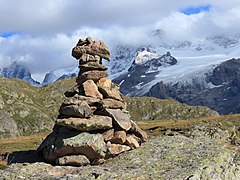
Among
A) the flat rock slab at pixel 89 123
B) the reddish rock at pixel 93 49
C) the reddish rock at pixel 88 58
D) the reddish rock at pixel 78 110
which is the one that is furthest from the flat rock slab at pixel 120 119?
the reddish rock at pixel 93 49

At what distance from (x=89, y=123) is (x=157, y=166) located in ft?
20.0

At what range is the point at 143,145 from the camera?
103 feet

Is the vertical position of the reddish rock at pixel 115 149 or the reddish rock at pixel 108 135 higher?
the reddish rock at pixel 108 135

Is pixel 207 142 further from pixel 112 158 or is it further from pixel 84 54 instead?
pixel 84 54

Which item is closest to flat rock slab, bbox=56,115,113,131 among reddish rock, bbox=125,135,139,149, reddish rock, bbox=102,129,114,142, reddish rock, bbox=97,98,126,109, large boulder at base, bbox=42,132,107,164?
reddish rock, bbox=102,129,114,142

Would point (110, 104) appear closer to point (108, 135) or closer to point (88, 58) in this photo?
point (108, 135)

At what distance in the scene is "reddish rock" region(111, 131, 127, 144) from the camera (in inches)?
1200

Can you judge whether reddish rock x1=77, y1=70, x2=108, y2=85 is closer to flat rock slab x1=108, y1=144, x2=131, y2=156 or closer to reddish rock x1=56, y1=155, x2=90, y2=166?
flat rock slab x1=108, y1=144, x2=131, y2=156

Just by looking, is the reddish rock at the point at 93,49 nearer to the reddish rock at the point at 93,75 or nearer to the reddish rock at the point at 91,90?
the reddish rock at the point at 93,75

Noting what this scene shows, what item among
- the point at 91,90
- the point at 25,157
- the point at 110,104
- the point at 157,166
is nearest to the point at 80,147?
the point at 110,104

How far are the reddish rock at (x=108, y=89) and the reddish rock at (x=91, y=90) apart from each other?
40cm

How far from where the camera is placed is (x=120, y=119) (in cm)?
3127

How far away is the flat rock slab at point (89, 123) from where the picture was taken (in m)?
29.1

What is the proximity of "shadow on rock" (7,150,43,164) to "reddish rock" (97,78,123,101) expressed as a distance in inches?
276
